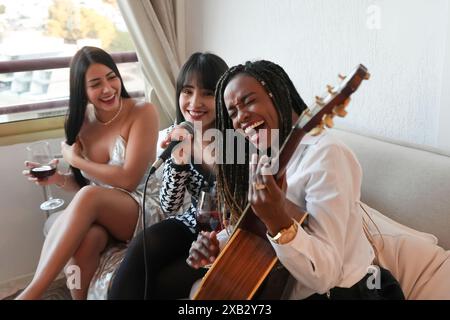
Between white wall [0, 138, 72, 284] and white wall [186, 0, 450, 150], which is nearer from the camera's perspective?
white wall [186, 0, 450, 150]

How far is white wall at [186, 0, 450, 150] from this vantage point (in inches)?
53.4

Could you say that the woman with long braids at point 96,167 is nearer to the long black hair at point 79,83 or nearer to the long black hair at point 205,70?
the long black hair at point 79,83

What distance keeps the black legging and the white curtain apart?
3.79 ft

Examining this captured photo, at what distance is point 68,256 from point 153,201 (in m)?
0.39

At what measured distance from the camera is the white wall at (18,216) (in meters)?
2.12

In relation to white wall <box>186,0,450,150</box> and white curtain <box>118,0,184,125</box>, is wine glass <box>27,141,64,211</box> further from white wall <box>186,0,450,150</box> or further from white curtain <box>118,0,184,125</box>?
white wall <box>186,0,450,150</box>

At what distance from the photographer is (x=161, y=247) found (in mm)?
1383

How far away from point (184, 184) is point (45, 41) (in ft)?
4.44

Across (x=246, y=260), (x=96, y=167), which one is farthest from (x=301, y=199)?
(x=96, y=167)

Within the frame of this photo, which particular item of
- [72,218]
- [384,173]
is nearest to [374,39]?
[384,173]

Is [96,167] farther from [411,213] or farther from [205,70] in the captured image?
[411,213]

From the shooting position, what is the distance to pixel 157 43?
2344mm

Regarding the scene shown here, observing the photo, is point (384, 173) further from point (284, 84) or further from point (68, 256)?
point (68, 256)

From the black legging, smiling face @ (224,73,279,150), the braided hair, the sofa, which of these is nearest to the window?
the black legging
